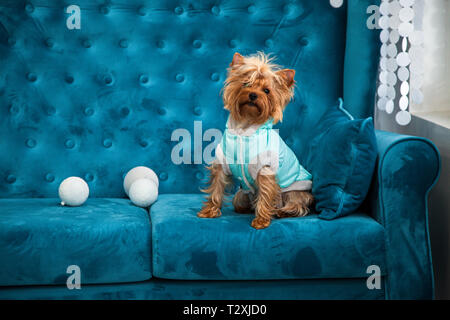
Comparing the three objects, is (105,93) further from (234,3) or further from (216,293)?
(216,293)

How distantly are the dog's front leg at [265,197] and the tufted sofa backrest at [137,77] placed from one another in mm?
577

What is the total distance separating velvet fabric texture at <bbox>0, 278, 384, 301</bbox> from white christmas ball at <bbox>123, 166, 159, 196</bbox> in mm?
597

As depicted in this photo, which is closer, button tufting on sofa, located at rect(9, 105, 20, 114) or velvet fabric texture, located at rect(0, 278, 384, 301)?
velvet fabric texture, located at rect(0, 278, 384, 301)

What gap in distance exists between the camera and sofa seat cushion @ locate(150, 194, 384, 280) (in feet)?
6.14

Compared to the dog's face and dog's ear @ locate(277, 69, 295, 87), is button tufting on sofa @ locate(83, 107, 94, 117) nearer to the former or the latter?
the dog's face

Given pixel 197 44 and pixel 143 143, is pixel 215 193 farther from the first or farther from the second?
pixel 197 44

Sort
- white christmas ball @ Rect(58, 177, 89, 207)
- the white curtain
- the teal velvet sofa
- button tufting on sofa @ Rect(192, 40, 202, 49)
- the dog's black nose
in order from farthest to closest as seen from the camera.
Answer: button tufting on sofa @ Rect(192, 40, 202, 49)
the teal velvet sofa
the white curtain
white christmas ball @ Rect(58, 177, 89, 207)
the dog's black nose

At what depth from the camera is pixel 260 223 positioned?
1.94 meters

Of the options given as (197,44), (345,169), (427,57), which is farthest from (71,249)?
(427,57)

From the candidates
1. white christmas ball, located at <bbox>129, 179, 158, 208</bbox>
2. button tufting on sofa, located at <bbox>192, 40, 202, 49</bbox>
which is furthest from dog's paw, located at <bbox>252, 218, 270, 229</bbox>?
button tufting on sofa, located at <bbox>192, 40, 202, 49</bbox>

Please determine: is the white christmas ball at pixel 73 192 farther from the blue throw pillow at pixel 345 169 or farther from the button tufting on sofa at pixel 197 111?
the blue throw pillow at pixel 345 169

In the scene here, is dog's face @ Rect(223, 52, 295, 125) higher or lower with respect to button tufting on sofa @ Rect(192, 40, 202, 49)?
lower

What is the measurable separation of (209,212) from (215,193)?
0.09m

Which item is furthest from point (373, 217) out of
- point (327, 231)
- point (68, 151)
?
point (68, 151)
